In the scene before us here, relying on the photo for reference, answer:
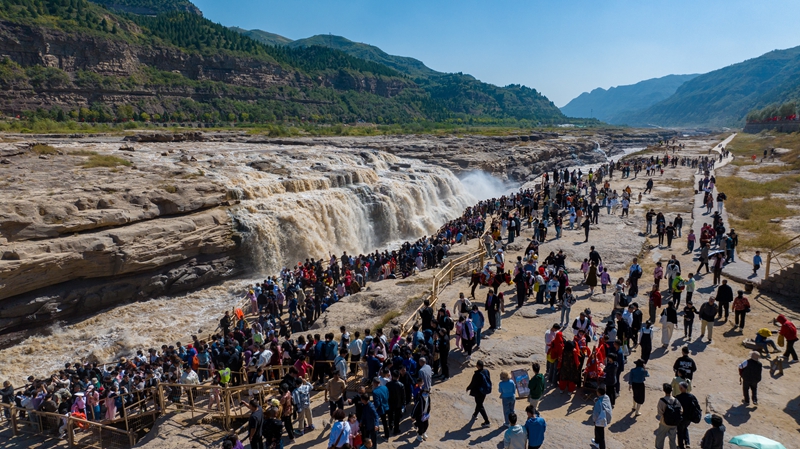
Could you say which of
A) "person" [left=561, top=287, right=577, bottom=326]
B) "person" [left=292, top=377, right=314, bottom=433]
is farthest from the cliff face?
"person" [left=561, top=287, right=577, bottom=326]

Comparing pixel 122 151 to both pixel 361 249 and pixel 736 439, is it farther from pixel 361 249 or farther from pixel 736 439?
pixel 736 439

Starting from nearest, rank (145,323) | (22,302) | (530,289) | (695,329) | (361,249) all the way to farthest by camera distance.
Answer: (695,329), (530,289), (22,302), (145,323), (361,249)

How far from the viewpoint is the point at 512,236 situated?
2120cm

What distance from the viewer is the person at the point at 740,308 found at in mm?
11680

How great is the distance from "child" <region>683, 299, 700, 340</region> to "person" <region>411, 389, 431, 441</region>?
6887mm

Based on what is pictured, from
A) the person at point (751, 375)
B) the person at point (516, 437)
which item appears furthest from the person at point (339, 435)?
the person at point (751, 375)

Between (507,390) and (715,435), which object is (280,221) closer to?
(507,390)

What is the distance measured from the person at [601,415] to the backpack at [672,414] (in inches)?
30.3

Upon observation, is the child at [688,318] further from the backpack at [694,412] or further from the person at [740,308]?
the backpack at [694,412]

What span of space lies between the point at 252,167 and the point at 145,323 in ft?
43.5

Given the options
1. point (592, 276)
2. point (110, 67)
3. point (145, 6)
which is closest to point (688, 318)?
point (592, 276)

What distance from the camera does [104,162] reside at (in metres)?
25.5

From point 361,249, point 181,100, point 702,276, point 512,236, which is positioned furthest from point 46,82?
point 702,276

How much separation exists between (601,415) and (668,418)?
2.97 ft
